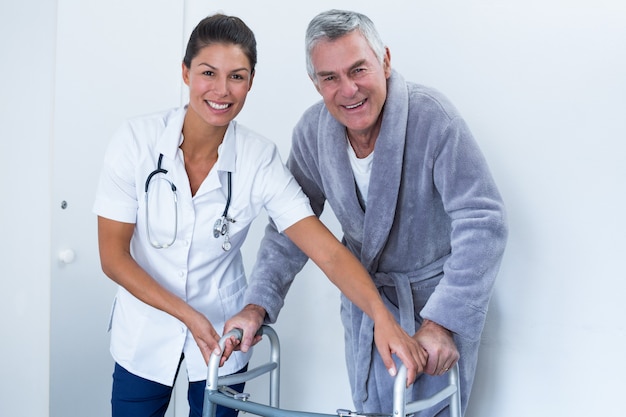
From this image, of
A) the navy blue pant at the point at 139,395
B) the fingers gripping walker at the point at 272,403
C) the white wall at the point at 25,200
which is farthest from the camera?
the white wall at the point at 25,200

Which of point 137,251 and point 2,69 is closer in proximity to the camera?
point 137,251

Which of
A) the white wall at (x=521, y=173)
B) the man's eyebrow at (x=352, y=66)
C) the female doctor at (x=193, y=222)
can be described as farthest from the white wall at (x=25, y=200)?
the man's eyebrow at (x=352, y=66)

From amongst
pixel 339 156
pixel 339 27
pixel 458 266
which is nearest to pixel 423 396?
pixel 458 266

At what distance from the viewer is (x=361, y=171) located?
1.78 m

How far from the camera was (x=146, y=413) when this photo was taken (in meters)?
1.86

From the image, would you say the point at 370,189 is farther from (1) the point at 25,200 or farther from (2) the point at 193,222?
(1) the point at 25,200

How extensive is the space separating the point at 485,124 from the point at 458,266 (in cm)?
55

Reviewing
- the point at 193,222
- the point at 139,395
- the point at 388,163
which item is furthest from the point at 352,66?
the point at 139,395

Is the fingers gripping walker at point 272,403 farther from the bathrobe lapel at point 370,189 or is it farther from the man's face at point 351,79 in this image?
the man's face at point 351,79

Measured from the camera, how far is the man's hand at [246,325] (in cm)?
162

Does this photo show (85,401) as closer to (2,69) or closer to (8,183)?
(8,183)

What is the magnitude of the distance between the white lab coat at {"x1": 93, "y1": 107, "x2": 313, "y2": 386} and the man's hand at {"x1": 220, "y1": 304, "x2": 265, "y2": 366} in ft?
0.45

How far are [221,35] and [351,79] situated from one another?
A: 1.03 feet

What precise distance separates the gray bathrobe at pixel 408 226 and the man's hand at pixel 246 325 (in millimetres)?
31
